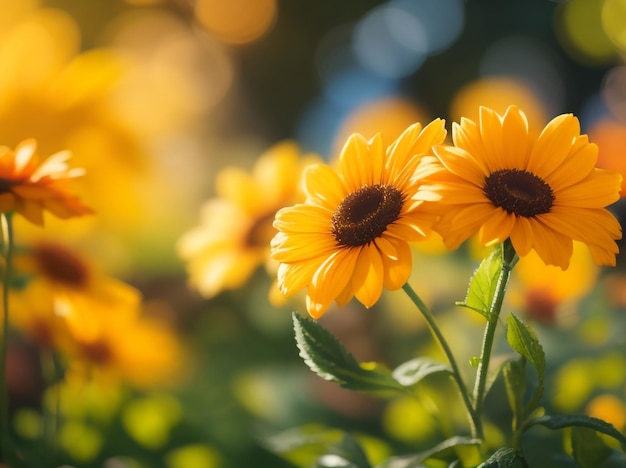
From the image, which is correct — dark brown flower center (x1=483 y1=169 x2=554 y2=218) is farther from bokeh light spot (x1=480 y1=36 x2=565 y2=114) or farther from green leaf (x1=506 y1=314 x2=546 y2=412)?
bokeh light spot (x1=480 y1=36 x2=565 y2=114)

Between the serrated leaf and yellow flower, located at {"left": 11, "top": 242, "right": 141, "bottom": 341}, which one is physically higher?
yellow flower, located at {"left": 11, "top": 242, "right": 141, "bottom": 341}

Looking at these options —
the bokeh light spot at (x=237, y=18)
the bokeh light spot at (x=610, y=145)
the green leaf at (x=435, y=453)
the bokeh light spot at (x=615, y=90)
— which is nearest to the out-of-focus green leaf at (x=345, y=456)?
the green leaf at (x=435, y=453)

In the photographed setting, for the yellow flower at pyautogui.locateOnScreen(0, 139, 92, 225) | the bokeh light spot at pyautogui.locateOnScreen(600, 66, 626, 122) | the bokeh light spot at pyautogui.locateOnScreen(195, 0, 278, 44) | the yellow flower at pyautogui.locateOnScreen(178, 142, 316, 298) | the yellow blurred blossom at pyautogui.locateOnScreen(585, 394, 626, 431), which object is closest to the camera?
the yellow flower at pyautogui.locateOnScreen(0, 139, 92, 225)

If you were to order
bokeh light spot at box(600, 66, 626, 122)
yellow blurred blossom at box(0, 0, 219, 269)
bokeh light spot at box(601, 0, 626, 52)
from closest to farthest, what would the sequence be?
1. yellow blurred blossom at box(0, 0, 219, 269)
2. bokeh light spot at box(600, 66, 626, 122)
3. bokeh light spot at box(601, 0, 626, 52)

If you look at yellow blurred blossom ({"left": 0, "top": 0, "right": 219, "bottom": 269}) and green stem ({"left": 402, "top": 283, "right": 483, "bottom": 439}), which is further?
yellow blurred blossom ({"left": 0, "top": 0, "right": 219, "bottom": 269})

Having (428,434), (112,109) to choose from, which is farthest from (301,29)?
(428,434)

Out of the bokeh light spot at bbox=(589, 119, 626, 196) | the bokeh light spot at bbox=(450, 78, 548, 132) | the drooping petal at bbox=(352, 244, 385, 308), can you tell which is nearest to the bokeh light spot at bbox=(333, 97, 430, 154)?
the bokeh light spot at bbox=(450, 78, 548, 132)

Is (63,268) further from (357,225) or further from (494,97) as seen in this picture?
(494,97)

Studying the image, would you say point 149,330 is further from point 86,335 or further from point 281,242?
point 281,242
